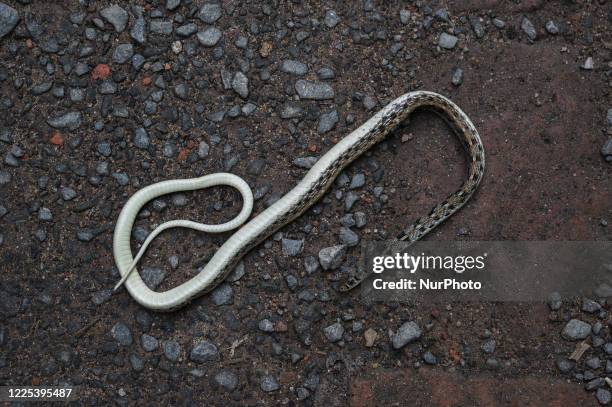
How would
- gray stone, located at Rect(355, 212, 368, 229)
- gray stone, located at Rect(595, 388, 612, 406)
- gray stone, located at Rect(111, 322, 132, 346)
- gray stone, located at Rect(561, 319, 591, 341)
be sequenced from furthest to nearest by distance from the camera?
gray stone, located at Rect(355, 212, 368, 229), gray stone, located at Rect(111, 322, 132, 346), gray stone, located at Rect(561, 319, 591, 341), gray stone, located at Rect(595, 388, 612, 406)

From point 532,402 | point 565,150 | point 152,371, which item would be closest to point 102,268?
point 152,371

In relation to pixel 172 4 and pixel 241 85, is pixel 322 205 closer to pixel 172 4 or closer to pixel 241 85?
pixel 241 85

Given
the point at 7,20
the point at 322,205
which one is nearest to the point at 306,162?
the point at 322,205

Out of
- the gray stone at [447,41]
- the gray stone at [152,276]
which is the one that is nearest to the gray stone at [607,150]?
the gray stone at [447,41]

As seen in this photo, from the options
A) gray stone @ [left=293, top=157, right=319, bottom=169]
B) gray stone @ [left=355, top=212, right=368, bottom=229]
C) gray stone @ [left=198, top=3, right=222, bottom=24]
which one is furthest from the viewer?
gray stone @ [left=198, top=3, right=222, bottom=24]

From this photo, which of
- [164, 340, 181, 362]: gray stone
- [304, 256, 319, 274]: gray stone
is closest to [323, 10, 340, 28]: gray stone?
[304, 256, 319, 274]: gray stone

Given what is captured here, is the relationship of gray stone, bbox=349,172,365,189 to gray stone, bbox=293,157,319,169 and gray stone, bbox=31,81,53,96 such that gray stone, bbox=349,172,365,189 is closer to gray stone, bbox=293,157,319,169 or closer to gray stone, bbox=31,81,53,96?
gray stone, bbox=293,157,319,169
